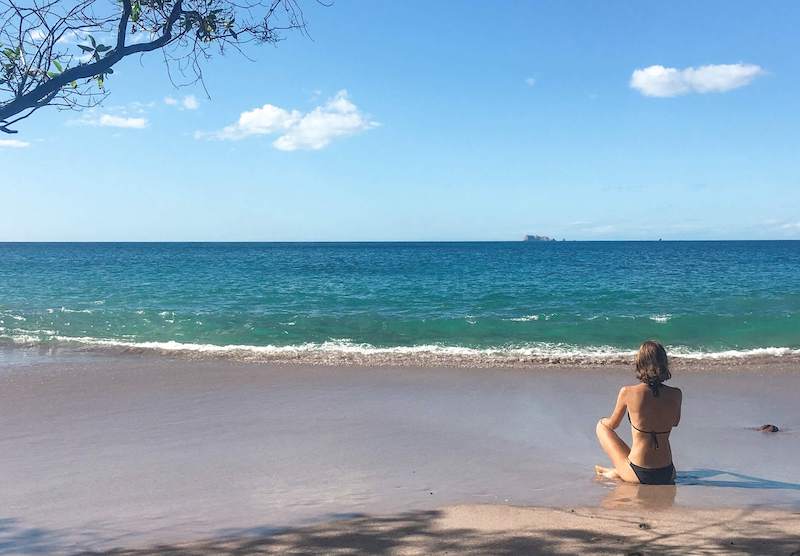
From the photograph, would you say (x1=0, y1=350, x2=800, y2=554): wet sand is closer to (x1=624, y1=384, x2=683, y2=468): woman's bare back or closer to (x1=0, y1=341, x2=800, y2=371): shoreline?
(x1=624, y1=384, x2=683, y2=468): woman's bare back

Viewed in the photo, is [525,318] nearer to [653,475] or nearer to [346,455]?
[346,455]

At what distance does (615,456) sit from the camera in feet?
17.5

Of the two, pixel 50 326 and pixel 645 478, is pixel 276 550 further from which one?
pixel 50 326

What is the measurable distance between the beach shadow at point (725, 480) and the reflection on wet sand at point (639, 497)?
12.6 inches

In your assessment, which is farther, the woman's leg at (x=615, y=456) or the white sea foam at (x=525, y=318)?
the white sea foam at (x=525, y=318)

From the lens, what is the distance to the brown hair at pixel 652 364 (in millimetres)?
5078

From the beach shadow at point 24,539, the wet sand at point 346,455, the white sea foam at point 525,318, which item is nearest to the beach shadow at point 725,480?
the wet sand at point 346,455

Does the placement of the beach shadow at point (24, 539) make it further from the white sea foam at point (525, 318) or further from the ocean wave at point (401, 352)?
the white sea foam at point (525, 318)

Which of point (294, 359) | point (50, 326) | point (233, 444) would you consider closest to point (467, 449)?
point (233, 444)

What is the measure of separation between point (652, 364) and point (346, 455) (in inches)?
113

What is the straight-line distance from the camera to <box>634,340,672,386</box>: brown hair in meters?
5.08

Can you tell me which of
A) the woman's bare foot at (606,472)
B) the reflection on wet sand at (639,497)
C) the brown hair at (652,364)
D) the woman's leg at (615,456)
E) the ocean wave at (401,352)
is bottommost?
the ocean wave at (401,352)

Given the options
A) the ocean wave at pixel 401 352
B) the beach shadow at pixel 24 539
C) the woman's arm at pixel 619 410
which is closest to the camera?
the beach shadow at pixel 24 539

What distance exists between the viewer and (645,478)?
5043 millimetres
